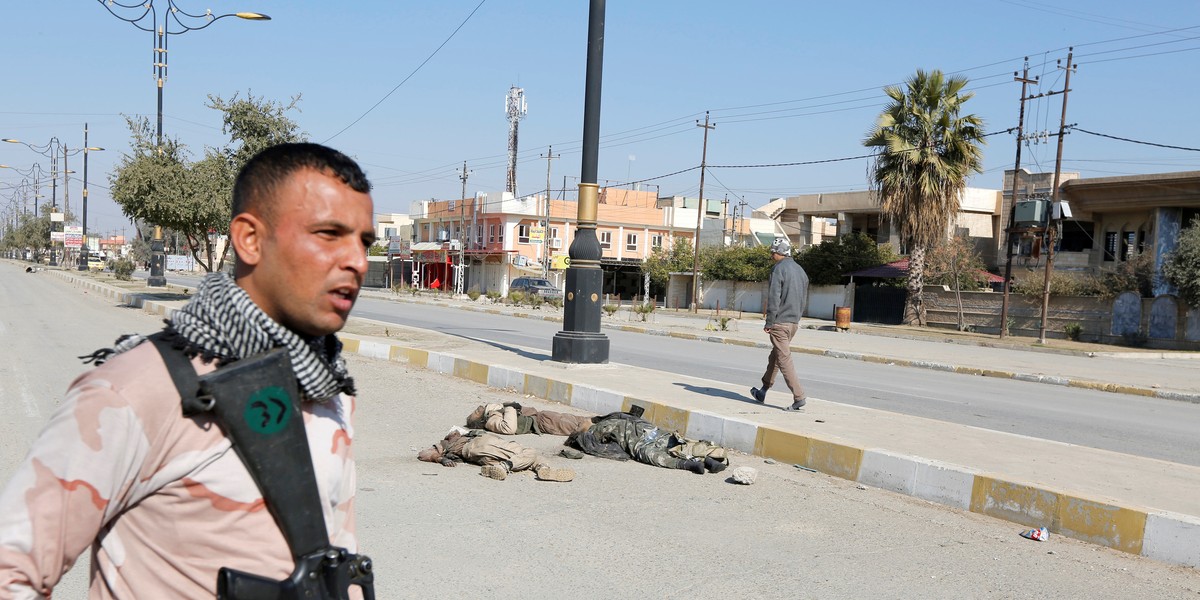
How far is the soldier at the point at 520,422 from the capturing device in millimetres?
8031

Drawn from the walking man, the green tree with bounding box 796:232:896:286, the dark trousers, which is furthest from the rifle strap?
the green tree with bounding box 796:232:896:286

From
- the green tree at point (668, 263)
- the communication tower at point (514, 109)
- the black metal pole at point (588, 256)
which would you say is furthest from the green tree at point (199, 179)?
the communication tower at point (514, 109)

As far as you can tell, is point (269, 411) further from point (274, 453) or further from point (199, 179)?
point (199, 179)

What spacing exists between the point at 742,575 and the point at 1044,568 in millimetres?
1692

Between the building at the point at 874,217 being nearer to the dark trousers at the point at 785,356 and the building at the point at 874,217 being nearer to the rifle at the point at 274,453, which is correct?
the dark trousers at the point at 785,356

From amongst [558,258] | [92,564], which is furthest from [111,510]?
[558,258]

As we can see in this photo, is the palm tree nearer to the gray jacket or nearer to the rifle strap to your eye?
the gray jacket

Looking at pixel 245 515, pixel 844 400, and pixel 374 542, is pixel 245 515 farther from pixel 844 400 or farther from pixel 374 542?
pixel 844 400

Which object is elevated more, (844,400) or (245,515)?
(245,515)

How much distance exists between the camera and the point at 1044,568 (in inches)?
193

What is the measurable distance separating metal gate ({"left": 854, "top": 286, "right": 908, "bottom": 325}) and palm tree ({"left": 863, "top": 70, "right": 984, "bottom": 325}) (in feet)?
18.3

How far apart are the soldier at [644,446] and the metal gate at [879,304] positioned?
31.7 m

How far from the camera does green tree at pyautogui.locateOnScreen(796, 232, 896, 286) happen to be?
1652 inches

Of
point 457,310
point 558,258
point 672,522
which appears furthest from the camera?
point 558,258
